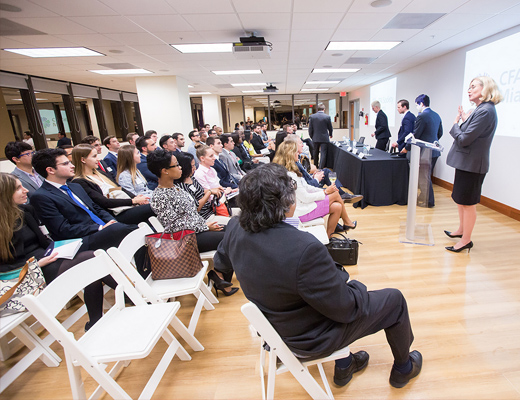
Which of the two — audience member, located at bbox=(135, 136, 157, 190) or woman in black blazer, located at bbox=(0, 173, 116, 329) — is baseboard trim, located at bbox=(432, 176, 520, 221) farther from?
woman in black blazer, located at bbox=(0, 173, 116, 329)

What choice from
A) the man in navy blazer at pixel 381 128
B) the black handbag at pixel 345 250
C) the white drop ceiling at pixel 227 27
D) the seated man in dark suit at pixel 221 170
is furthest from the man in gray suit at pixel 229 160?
the man in navy blazer at pixel 381 128

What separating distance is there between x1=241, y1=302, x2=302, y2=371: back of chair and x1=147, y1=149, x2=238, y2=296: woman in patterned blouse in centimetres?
112

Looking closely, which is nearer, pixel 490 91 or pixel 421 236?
pixel 490 91

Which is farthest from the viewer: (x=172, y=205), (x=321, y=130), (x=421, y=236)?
(x=321, y=130)

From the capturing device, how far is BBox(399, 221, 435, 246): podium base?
333 centimetres

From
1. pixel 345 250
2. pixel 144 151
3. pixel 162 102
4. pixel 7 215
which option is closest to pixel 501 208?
pixel 345 250

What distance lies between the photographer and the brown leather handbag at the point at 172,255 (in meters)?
1.87

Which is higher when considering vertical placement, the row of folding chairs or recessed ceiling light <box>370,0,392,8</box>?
recessed ceiling light <box>370,0,392,8</box>

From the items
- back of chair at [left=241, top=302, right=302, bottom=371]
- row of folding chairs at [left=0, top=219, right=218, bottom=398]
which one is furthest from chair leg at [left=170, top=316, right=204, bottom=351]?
back of chair at [left=241, top=302, right=302, bottom=371]

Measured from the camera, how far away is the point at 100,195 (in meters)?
2.71

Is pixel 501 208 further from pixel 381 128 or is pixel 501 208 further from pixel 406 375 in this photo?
pixel 406 375

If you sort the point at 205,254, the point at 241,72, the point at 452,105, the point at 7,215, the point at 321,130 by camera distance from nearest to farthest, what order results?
the point at 7,215 < the point at 205,254 < the point at 452,105 < the point at 321,130 < the point at 241,72

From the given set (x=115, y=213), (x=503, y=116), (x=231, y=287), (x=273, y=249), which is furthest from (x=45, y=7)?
(x=503, y=116)

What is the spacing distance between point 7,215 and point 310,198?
243 centimetres
